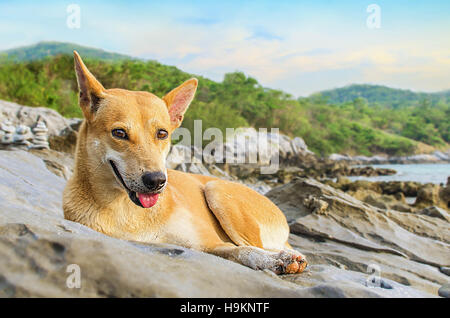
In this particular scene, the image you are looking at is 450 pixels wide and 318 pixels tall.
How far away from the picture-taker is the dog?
351cm

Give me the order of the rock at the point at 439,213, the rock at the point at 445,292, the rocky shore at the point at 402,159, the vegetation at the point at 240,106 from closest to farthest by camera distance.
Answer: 1. the rock at the point at 445,292
2. the rock at the point at 439,213
3. the vegetation at the point at 240,106
4. the rocky shore at the point at 402,159

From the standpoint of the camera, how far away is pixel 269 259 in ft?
11.8

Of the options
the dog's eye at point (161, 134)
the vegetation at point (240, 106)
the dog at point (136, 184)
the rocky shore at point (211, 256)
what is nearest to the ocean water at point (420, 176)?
the vegetation at point (240, 106)

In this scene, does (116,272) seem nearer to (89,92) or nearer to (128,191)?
(128,191)

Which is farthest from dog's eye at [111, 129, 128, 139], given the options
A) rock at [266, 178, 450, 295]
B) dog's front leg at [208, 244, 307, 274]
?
rock at [266, 178, 450, 295]

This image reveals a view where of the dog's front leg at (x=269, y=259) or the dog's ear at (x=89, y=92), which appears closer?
the dog's front leg at (x=269, y=259)

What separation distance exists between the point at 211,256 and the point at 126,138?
1444 millimetres

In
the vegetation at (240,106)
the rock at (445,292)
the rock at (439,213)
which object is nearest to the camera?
the rock at (445,292)

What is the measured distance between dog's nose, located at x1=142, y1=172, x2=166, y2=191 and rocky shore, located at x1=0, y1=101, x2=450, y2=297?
0.56m

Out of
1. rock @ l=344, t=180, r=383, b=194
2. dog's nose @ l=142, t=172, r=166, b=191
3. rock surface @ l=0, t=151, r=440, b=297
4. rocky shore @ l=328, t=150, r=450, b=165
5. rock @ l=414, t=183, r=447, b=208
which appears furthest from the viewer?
rocky shore @ l=328, t=150, r=450, b=165

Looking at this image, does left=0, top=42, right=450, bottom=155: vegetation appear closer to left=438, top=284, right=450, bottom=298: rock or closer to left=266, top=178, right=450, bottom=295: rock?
left=266, top=178, right=450, bottom=295: rock

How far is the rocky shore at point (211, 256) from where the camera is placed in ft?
7.17

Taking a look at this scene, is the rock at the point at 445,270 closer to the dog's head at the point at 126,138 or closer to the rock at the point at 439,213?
the rock at the point at 439,213

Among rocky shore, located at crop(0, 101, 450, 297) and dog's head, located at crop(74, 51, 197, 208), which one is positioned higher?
dog's head, located at crop(74, 51, 197, 208)
